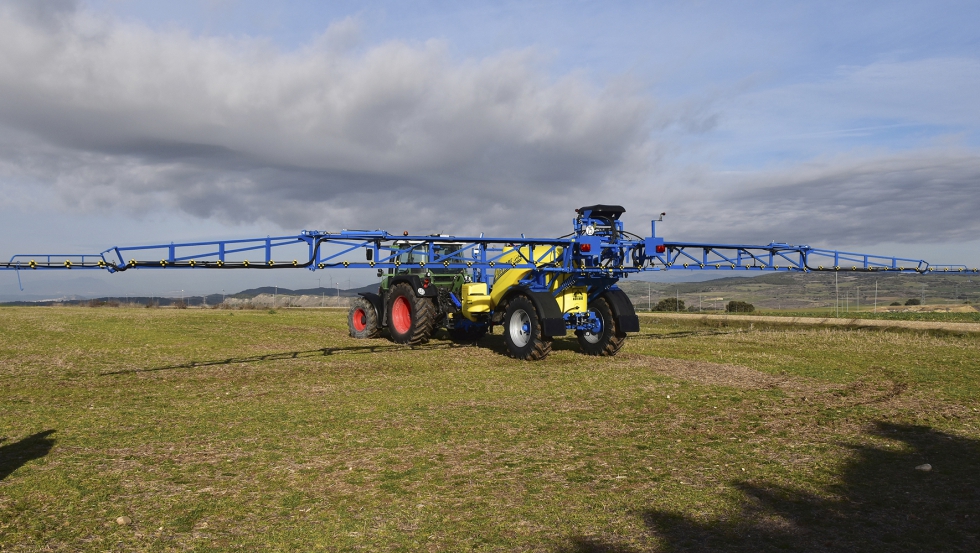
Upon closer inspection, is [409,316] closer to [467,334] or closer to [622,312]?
[467,334]

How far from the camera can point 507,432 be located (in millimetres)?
8125

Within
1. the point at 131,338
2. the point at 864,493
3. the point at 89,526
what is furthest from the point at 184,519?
the point at 131,338

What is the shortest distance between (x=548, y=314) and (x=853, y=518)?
375 inches

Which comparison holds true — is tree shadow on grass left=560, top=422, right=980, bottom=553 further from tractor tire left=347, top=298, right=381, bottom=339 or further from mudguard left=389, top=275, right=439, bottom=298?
tractor tire left=347, top=298, right=381, bottom=339

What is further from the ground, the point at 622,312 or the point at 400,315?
the point at 622,312

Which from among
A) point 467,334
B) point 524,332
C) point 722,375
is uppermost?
point 524,332

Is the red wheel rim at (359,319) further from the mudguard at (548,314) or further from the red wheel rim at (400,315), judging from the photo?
the mudguard at (548,314)

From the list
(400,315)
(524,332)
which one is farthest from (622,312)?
(400,315)

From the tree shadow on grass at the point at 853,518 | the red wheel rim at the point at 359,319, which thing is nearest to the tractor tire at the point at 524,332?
the red wheel rim at the point at 359,319

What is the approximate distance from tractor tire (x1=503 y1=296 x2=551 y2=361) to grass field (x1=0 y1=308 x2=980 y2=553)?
62 cm

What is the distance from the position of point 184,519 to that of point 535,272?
11.9m

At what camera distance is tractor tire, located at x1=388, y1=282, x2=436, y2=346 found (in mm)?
17641

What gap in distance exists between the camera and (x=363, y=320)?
70.7 feet

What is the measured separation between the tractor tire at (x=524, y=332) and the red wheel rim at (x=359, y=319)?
690 centimetres
